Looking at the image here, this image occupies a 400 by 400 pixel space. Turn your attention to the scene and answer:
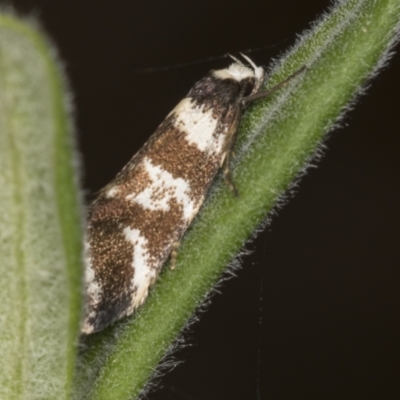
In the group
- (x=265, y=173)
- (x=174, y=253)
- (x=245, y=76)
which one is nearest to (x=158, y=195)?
(x=174, y=253)

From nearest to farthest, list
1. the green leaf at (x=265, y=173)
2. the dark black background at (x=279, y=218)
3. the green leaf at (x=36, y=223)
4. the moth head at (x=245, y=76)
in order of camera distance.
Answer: the green leaf at (x=36, y=223)
the green leaf at (x=265, y=173)
the moth head at (x=245, y=76)
the dark black background at (x=279, y=218)

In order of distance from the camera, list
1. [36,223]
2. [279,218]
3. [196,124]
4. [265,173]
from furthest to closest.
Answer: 1. [279,218]
2. [196,124]
3. [265,173]
4. [36,223]

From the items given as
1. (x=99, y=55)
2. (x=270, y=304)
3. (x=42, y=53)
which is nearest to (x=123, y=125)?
(x=99, y=55)

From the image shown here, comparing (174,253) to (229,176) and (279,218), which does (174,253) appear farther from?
(279,218)

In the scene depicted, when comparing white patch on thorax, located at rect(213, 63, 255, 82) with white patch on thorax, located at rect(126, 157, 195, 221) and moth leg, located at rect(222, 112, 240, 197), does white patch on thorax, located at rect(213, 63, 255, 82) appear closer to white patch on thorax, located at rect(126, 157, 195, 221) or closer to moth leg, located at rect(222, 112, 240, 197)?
moth leg, located at rect(222, 112, 240, 197)

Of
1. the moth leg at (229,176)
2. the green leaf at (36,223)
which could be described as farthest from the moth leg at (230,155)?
the green leaf at (36,223)

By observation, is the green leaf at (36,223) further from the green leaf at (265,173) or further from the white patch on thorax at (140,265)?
the white patch on thorax at (140,265)
